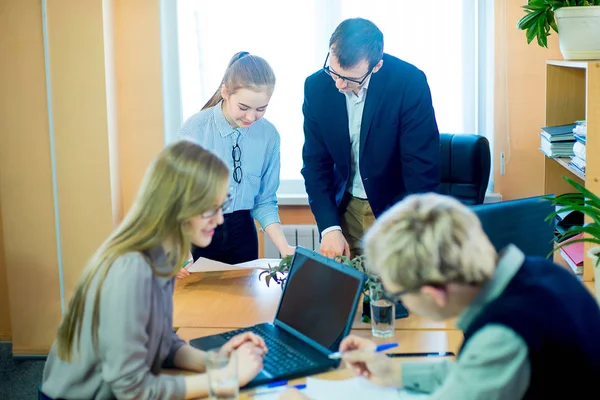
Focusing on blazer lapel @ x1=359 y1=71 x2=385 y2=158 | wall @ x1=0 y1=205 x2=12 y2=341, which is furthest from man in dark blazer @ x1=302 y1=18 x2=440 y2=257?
wall @ x1=0 y1=205 x2=12 y2=341

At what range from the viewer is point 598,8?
8.98ft

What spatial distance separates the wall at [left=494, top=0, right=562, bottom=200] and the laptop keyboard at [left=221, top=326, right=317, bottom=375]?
228 cm

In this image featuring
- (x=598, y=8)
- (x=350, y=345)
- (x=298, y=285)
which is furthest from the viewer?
(x=598, y=8)

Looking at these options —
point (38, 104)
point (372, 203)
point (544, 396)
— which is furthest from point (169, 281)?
point (38, 104)

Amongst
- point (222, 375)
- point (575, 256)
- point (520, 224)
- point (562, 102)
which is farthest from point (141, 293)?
point (562, 102)

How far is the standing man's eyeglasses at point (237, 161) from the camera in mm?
2766

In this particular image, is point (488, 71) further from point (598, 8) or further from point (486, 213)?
point (486, 213)

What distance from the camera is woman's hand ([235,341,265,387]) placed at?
168cm

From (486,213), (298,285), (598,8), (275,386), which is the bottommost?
(275,386)

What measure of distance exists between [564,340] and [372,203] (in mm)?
1671

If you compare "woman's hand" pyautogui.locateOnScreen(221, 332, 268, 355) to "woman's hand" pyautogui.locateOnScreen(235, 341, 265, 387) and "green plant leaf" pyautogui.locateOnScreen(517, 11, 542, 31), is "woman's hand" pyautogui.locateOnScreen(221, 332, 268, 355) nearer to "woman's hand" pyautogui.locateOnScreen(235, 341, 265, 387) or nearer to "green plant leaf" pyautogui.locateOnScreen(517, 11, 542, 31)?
"woman's hand" pyautogui.locateOnScreen(235, 341, 265, 387)

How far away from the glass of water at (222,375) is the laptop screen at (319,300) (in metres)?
0.40

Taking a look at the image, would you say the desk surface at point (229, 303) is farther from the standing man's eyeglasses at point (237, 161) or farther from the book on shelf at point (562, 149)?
the book on shelf at point (562, 149)

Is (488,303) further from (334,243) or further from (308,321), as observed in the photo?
(334,243)
